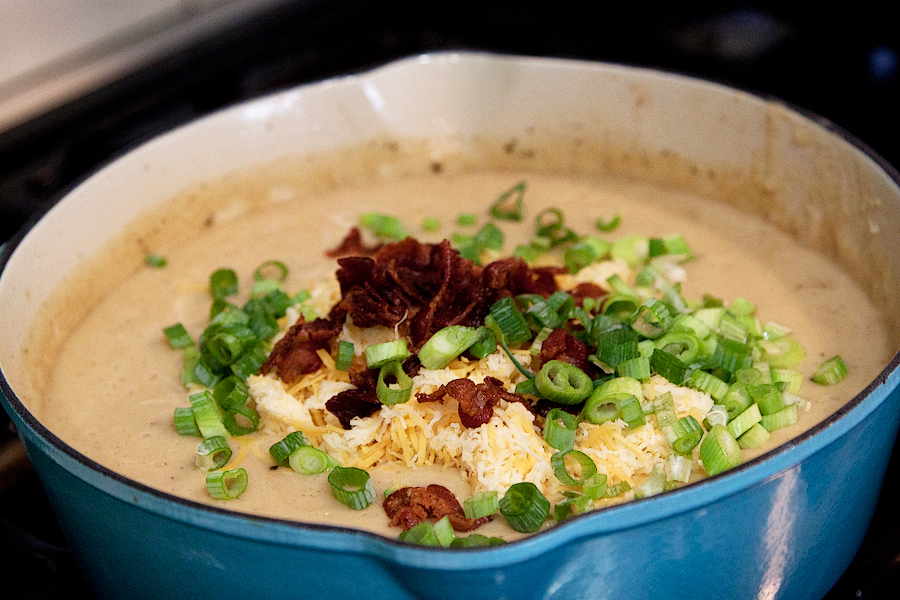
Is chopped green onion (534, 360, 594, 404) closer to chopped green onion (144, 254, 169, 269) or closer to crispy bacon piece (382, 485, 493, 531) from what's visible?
crispy bacon piece (382, 485, 493, 531)

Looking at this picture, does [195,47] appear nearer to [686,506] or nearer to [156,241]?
[156,241]

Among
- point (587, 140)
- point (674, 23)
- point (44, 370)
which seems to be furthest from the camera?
point (674, 23)

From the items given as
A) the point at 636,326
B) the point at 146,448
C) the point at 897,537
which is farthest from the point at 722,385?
the point at 146,448

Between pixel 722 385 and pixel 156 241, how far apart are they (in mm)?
1309

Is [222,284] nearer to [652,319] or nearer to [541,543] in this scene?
[652,319]

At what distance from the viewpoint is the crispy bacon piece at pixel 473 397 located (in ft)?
4.40

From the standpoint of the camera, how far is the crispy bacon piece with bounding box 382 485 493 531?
49.3 inches

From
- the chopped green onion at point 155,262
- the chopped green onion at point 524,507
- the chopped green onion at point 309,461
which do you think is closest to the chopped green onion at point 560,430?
the chopped green onion at point 524,507

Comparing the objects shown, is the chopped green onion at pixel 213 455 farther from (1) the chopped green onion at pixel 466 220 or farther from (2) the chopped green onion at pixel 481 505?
(1) the chopped green onion at pixel 466 220

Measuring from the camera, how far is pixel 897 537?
4.89 ft

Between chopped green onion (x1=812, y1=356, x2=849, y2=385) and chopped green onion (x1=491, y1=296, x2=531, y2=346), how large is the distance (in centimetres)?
51

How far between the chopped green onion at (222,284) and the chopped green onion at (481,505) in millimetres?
879

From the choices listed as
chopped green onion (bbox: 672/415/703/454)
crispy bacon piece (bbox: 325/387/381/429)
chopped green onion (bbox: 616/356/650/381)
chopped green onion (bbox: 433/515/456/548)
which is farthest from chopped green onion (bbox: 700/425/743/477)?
crispy bacon piece (bbox: 325/387/381/429)

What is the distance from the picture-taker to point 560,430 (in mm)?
1344
